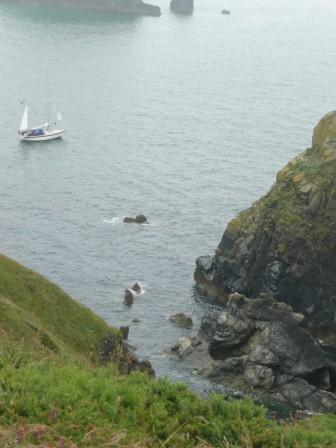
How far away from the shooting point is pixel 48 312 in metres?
57.0

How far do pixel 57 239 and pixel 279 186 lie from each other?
92.3 feet

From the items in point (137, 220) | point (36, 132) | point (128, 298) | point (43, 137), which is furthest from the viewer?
point (43, 137)

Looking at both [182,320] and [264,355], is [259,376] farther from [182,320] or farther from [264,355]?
[182,320]

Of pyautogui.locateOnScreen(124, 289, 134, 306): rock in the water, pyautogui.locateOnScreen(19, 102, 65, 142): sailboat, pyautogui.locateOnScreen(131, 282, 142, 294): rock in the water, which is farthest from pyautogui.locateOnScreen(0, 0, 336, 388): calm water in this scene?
pyautogui.locateOnScreen(19, 102, 65, 142): sailboat

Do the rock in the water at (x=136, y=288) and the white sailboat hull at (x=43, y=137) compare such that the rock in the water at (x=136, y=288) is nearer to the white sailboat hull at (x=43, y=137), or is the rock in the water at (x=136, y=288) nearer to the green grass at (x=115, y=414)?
the green grass at (x=115, y=414)

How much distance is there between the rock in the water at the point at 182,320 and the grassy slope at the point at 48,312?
857 inches

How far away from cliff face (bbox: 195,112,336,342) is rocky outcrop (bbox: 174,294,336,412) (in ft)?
27.8

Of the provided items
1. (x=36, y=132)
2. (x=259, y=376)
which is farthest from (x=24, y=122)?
(x=259, y=376)

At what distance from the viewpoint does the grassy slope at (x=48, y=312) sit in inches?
2002

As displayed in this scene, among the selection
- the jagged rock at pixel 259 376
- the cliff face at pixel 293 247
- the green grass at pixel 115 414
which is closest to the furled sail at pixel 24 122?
the cliff face at pixel 293 247

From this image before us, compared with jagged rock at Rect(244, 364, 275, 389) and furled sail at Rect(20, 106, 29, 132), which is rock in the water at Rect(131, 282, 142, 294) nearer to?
jagged rock at Rect(244, 364, 275, 389)

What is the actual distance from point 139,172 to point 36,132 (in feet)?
80.2

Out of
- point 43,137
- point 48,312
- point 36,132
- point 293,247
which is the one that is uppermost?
point 48,312

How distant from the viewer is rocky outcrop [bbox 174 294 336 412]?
222 ft
